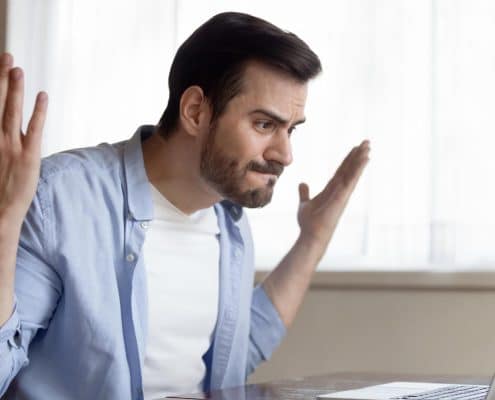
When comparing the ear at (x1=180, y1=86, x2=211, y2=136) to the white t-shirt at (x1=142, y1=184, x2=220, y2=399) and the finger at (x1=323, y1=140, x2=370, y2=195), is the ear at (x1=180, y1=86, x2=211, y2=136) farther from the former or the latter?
the finger at (x1=323, y1=140, x2=370, y2=195)

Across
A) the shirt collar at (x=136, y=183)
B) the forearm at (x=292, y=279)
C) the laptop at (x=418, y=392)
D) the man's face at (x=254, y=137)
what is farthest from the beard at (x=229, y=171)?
the laptop at (x=418, y=392)

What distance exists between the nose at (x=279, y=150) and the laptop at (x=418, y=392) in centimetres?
46

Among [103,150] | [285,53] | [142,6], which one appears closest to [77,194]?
→ [103,150]

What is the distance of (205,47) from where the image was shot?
1.65 metres

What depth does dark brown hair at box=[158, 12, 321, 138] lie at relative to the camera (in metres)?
1.61

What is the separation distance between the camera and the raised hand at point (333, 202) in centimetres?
186

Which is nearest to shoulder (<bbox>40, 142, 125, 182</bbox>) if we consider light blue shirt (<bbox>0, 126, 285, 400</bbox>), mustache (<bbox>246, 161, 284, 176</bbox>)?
light blue shirt (<bbox>0, 126, 285, 400</bbox>)

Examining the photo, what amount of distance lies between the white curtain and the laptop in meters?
0.72

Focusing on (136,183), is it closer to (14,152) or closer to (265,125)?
(265,125)

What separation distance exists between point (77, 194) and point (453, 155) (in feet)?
2.93

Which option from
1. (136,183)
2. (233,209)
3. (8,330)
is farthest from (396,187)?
(8,330)

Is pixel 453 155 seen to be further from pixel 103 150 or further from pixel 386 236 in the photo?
pixel 103 150

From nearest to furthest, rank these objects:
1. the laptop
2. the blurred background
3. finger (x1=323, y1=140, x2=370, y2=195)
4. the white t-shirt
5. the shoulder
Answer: the laptop → the shoulder → the white t-shirt → finger (x1=323, y1=140, x2=370, y2=195) → the blurred background

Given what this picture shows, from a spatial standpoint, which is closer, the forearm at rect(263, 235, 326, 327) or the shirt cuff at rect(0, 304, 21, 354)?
the shirt cuff at rect(0, 304, 21, 354)
